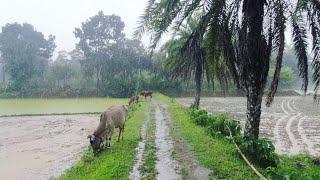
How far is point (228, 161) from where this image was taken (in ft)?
37.7

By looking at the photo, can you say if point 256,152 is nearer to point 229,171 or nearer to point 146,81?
point 229,171

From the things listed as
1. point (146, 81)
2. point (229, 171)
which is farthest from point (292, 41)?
point (146, 81)

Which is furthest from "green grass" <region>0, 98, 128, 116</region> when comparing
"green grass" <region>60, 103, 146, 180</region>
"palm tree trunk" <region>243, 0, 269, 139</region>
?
"palm tree trunk" <region>243, 0, 269, 139</region>

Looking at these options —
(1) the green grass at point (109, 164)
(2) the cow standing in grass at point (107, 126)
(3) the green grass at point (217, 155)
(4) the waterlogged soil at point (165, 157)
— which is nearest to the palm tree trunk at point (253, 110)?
(3) the green grass at point (217, 155)

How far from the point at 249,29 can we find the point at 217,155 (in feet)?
12.4

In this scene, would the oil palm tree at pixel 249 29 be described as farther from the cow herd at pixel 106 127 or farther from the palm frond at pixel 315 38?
the cow herd at pixel 106 127

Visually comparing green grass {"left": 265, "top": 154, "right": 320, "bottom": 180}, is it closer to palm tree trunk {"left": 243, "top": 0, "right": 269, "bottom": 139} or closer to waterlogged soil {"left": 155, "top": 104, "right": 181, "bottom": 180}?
palm tree trunk {"left": 243, "top": 0, "right": 269, "bottom": 139}

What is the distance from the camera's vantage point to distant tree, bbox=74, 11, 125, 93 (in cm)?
6850

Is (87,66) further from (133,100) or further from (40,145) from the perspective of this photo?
(40,145)

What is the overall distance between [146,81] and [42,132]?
136 feet

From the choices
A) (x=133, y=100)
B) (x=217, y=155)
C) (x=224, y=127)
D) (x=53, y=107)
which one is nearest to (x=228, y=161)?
(x=217, y=155)

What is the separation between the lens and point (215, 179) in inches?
377

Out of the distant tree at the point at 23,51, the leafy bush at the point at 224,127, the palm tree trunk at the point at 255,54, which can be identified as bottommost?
the leafy bush at the point at 224,127

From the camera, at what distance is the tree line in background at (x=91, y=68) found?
6319cm
